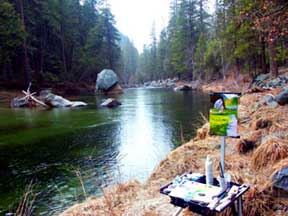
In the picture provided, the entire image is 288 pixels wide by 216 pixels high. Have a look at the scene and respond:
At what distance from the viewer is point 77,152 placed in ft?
25.8

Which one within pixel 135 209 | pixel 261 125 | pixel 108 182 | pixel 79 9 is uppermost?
pixel 79 9

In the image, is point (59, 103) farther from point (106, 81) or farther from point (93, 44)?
point (93, 44)

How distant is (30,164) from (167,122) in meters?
5.80

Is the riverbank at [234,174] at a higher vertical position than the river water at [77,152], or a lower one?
higher

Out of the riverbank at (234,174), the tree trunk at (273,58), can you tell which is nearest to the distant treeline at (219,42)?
the tree trunk at (273,58)

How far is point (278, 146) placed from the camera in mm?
4004

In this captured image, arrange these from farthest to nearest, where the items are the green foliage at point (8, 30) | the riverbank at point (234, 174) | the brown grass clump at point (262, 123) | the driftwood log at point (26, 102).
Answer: the green foliage at point (8, 30) → the driftwood log at point (26, 102) → the brown grass clump at point (262, 123) → the riverbank at point (234, 174)

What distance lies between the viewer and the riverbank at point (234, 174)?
3035mm

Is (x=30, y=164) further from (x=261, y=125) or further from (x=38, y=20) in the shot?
(x=38, y=20)

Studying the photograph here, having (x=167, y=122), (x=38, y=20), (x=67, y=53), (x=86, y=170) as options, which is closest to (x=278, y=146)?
(x=86, y=170)

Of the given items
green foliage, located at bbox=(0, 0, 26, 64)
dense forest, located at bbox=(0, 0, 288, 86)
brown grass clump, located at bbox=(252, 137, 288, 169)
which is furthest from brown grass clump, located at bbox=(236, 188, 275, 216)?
green foliage, located at bbox=(0, 0, 26, 64)

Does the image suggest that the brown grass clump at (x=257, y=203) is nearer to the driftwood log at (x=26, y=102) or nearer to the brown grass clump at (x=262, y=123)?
the brown grass clump at (x=262, y=123)

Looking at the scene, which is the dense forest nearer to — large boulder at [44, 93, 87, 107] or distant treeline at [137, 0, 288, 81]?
distant treeline at [137, 0, 288, 81]

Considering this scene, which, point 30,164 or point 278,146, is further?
point 30,164
